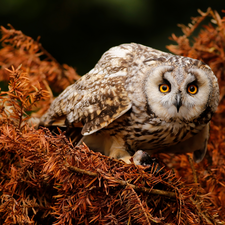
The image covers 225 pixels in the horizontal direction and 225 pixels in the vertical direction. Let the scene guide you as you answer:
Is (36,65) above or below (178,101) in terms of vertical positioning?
below

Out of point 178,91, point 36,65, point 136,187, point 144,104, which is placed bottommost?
point 36,65

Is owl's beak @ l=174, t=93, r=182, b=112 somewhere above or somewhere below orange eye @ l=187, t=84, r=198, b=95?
below

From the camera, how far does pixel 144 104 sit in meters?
1.14

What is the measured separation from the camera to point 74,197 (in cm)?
87

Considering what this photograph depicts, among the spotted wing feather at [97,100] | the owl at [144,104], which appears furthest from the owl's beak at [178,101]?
the spotted wing feather at [97,100]

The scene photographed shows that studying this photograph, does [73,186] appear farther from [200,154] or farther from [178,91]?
[200,154]

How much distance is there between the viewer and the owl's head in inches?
42.4

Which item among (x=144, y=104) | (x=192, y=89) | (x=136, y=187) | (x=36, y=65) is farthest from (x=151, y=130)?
(x=36, y=65)

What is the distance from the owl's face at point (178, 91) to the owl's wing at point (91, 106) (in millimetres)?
109

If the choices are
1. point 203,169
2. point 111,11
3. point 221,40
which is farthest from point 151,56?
point 111,11

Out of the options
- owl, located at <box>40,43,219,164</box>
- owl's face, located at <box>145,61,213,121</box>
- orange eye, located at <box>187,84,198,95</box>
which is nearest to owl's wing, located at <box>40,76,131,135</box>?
owl, located at <box>40,43,219,164</box>

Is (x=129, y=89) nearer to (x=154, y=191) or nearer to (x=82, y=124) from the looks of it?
(x=82, y=124)

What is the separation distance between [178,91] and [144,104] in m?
0.14

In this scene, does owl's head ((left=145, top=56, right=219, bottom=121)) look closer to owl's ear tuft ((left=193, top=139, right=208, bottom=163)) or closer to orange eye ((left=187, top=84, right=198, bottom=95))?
orange eye ((left=187, top=84, right=198, bottom=95))
